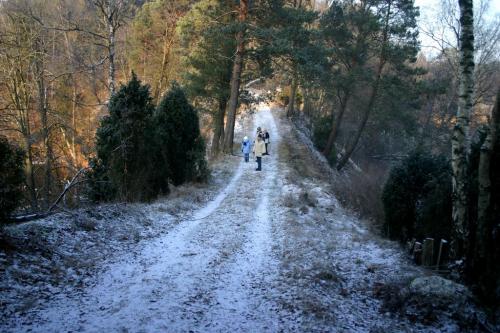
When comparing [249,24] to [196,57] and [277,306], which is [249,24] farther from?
[277,306]

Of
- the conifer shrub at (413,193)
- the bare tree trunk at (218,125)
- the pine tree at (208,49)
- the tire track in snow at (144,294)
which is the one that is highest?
the pine tree at (208,49)

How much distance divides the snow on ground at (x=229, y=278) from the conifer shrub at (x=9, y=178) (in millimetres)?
936

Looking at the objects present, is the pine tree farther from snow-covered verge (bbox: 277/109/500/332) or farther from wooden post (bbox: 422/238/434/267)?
wooden post (bbox: 422/238/434/267)

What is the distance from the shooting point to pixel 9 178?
606 centimetres

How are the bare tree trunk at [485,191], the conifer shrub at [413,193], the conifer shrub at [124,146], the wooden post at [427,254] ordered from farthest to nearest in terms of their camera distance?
the conifer shrub at [124,146] < the conifer shrub at [413,193] < the wooden post at [427,254] < the bare tree trunk at [485,191]

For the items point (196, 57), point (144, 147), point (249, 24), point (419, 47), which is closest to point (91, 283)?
point (144, 147)

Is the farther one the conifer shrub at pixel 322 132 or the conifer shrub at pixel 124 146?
the conifer shrub at pixel 322 132

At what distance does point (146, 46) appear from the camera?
2886cm

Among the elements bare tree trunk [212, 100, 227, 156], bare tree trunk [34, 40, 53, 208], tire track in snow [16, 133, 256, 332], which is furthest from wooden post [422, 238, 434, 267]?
bare tree trunk [212, 100, 227, 156]

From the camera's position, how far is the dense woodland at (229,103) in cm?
675

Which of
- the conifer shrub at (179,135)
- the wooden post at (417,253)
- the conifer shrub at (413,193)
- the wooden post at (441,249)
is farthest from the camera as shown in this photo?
the conifer shrub at (179,135)

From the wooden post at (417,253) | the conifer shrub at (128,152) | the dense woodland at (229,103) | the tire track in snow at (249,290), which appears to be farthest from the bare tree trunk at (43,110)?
the wooden post at (417,253)

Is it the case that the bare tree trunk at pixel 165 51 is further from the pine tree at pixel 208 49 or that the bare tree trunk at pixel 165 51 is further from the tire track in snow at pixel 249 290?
the tire track in snow at pixel 249 290

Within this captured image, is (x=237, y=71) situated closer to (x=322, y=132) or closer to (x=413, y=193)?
(x=322, y=132)
